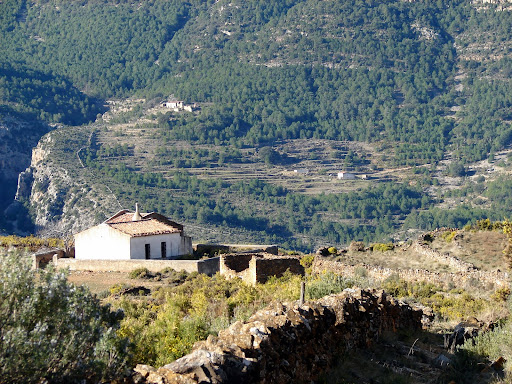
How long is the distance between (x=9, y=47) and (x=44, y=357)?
166126 millimetres

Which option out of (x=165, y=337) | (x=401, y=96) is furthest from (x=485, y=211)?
(x=165, y=337)

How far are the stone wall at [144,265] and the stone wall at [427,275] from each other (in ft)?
10.7

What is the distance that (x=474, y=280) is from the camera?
88.2ft

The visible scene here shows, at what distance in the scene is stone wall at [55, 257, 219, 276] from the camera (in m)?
29.0

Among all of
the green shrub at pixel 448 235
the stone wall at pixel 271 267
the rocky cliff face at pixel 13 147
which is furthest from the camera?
the rocky cliff face at pixel 13 147

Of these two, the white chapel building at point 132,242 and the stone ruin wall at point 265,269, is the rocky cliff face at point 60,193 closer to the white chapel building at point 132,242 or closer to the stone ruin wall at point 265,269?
the white chapel building at point 132,242

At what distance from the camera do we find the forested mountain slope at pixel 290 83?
108m

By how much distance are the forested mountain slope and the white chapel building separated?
63849mm

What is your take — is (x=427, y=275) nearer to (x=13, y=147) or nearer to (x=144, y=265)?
(x=144, y=265)

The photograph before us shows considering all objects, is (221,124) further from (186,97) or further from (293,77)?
(293,77)

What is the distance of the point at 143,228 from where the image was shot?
32.6 meters

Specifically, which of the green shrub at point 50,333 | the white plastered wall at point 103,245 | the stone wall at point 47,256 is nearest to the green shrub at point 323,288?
the green shrub at point 50,333

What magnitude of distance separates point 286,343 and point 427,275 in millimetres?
18093

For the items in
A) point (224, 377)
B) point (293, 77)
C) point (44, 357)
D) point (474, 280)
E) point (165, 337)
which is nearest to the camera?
point (44, 357)
